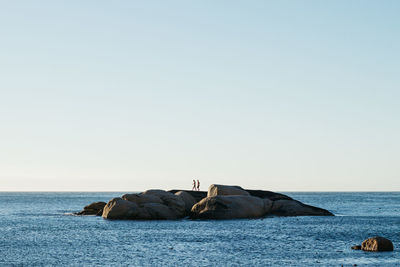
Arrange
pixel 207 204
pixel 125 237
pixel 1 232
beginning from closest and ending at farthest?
pixel 125 237, pixel 1 232, pixel 207 204

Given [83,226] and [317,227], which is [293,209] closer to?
[317,227]

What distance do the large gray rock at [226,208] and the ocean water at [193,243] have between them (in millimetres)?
2139

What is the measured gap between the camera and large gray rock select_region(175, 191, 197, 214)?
2938 inches

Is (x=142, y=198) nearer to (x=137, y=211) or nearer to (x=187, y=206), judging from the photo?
Answer: (x=137, y=211)

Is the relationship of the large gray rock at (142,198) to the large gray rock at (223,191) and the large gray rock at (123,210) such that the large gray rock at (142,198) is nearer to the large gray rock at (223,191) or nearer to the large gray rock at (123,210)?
the large gray rock at (123,210)

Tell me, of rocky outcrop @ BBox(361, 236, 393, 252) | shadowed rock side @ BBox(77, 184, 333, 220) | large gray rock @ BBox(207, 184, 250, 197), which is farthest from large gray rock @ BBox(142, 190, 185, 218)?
rocky outcrop @ BBox(361, 236, 393, 252)

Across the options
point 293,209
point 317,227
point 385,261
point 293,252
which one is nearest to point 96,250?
point 293,252

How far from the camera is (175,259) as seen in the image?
3800 centimetres

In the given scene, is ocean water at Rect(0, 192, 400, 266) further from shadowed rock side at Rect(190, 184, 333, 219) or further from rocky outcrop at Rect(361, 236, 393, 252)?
shadowed rock side at Rect(190, 184, 333, 219)

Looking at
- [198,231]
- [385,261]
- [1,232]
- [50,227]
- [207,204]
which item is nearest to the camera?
[385,261]

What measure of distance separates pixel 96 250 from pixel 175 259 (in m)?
7.72

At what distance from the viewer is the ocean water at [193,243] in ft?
123

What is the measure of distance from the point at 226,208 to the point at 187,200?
8.95 m

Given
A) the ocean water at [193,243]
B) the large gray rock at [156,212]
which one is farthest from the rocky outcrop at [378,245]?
the large gray rock at [156,212]
